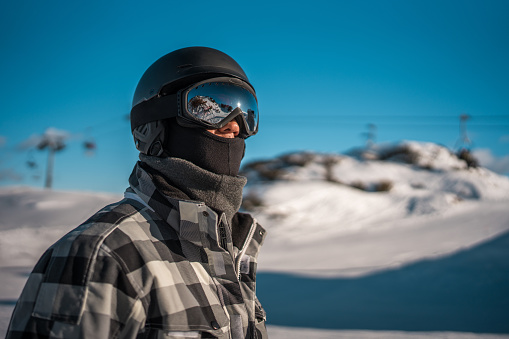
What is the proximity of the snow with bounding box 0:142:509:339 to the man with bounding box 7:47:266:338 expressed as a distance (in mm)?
3465

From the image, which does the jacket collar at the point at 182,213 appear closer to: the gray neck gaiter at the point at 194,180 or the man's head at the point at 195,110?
the gray neck gaiter at the point at 194,180

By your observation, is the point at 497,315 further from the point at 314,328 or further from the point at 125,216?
the point at 125,216

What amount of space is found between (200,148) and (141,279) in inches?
24.9

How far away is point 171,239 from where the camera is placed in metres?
1.37

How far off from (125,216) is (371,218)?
1550 centimetres

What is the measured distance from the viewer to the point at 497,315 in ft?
19.3

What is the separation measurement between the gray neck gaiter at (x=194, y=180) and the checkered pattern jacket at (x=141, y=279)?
0.07 meters

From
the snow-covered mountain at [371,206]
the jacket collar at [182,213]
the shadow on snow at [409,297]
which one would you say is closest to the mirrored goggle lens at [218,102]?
the jacket collar at [182,213]

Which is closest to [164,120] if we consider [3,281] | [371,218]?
[3,281]

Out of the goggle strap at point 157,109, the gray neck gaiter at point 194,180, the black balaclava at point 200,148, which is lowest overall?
the gray neck gaiter at point 194,180

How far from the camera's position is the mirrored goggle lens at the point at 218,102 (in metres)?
1.66

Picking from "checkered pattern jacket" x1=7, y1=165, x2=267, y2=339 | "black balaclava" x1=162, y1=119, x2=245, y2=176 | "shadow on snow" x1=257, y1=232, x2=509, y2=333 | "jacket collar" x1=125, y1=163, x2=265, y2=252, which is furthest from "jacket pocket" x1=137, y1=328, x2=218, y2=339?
"shadow on snow" x1=257, y1=232, x2=509, y2=333

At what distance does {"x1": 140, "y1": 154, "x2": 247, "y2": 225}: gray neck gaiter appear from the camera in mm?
1519

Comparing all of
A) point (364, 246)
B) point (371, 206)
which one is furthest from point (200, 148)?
point (371, 206)
